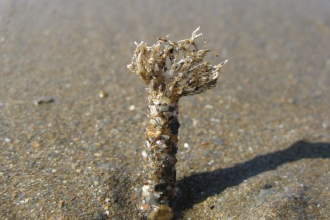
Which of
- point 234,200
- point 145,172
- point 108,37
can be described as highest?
point 108,37

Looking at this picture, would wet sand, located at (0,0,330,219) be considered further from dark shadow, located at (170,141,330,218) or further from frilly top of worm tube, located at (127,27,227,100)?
frilly top of worm tube, located at (127,27,227,100)

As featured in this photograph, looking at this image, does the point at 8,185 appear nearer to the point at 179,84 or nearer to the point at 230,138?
the point at 179,84

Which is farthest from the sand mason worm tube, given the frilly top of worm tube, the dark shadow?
the dark shadow

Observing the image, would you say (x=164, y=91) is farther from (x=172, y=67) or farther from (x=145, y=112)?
(x=145, y=112)

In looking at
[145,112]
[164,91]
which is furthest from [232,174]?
[145,112]

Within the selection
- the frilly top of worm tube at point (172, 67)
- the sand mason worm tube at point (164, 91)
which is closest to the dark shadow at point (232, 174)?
the sand mason worm tube at point (164, 91)

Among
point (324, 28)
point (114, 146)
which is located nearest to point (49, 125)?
point (114, 146)
